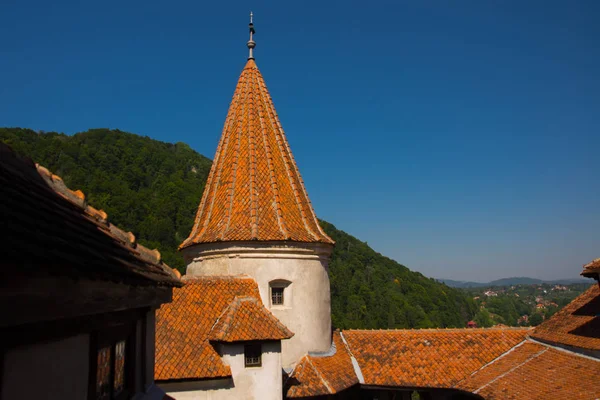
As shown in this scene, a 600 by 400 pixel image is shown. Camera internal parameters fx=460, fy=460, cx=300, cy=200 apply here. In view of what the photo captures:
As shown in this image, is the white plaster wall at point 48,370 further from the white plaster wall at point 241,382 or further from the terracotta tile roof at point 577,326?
the terracotta tile roof at point 577,326

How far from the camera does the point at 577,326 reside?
14.3 meters

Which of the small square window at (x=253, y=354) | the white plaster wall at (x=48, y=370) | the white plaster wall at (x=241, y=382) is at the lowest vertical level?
the white plaster wall at (x=241, y=382)

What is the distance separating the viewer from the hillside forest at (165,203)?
164ft

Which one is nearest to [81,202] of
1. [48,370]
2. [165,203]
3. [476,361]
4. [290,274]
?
[48,370]

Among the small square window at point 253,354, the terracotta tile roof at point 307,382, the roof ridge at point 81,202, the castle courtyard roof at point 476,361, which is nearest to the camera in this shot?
the roof ridge at point 81,202

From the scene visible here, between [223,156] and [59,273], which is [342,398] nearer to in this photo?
[223,156]

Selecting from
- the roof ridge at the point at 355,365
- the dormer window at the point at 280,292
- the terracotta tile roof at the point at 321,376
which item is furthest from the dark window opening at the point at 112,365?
the roof ridge at the point at 355,365

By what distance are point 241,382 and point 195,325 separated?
2.00 meters

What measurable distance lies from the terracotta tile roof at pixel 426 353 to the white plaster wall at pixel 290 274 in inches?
78.7

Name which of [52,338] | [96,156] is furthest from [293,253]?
[96,156]

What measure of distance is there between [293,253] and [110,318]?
998cm

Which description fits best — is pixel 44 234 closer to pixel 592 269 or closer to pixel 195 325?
pixel 195 325

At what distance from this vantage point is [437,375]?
14.7 m

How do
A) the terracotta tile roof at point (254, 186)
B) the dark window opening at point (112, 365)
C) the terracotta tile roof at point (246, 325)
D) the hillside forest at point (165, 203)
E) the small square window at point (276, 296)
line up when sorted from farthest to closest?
the hillside forest at point (165, 203), the terracotta tile roof at point (254, 186), the small square window at point (276, 296), the terracotta tile roof at point (246, 325), the dark window opening at point (112, 365)
